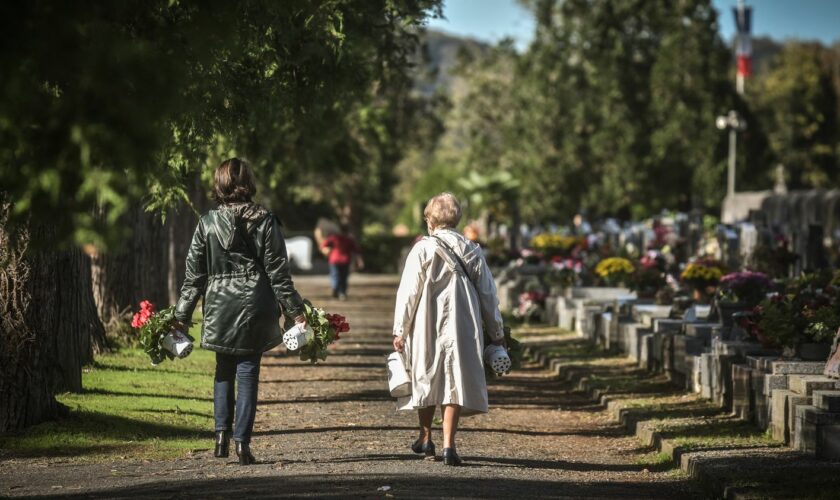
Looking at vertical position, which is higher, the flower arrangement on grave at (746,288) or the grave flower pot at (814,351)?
the flower arrangement on grave at (746,288)

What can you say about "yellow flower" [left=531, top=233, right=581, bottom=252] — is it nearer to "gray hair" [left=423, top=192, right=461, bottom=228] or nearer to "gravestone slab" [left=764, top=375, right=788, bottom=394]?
"gravestone slab" [left=764, top=375, right=788, bottom=394]

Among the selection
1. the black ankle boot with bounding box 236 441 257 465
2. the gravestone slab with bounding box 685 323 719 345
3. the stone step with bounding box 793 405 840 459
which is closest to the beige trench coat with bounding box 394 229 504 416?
the black ankle boot with bounding box 236 441 257 465

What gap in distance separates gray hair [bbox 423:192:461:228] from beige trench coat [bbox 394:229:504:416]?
0.17 metres

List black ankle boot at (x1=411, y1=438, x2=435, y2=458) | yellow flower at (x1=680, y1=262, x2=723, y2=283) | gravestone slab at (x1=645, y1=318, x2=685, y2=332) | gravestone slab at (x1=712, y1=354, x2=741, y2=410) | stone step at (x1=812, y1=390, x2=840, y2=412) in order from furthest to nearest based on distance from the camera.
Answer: yellow flower at (x1=680, y1=262, x2=723, y2=283) < gravestone slab at (x1=645, y1=318, x2=685, y2=332) < gravestone slab at (x1=712, y1=354, x2=741, y2=410) < black ankle boot at (x1=411, y1=438, x2=435, y2=458) < stone step at (x1=812, y1=390, x2=840, y2=412)

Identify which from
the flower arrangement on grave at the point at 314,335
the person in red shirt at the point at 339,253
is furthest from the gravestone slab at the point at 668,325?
the person in red shirt at the point at 339,253

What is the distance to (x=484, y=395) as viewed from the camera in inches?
368

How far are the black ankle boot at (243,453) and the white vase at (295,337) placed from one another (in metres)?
0.67

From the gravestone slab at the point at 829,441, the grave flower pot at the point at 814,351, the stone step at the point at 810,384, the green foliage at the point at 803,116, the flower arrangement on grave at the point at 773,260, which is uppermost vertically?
the green foliage at the point at 803,116

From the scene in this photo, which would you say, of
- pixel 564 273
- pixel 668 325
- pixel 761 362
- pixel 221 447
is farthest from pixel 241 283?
pixel 564 273

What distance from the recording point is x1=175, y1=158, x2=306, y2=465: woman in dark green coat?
354 inches

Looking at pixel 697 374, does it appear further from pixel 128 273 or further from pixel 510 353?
pixel 128 273

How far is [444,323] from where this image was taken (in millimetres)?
9312

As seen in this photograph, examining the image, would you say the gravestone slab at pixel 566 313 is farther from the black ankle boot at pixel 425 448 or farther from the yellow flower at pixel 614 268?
the black ankle boot at pixel 425 448

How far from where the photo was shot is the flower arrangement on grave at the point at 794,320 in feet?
36.9
